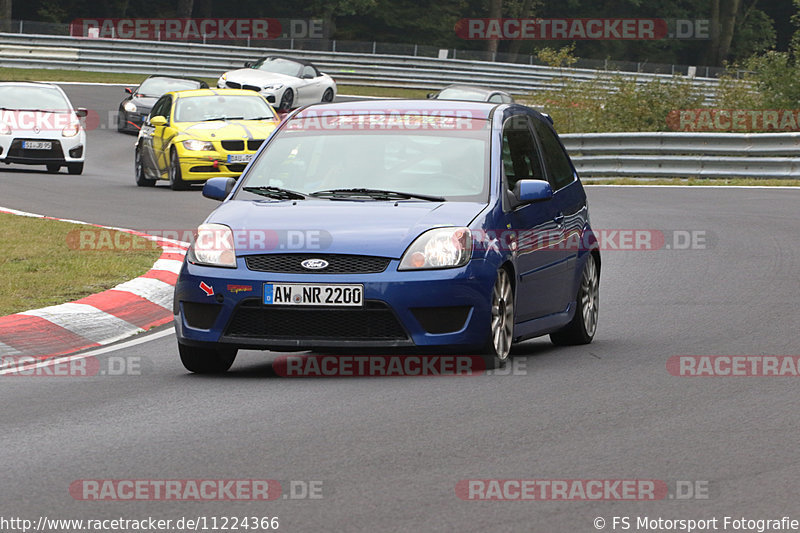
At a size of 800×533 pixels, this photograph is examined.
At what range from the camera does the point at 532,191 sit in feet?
29.4

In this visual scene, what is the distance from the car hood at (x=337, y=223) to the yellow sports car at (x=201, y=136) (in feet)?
48.8

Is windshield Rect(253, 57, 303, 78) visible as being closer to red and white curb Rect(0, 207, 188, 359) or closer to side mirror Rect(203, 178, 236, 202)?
red and white curb Rect(0, 207, 188, 359)

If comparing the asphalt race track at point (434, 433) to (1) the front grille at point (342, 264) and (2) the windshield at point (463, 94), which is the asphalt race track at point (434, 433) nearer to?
(1) the front grille at point (342, 264)

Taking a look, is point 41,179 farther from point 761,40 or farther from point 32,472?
point 761,40

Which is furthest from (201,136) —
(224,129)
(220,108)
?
(220,108)

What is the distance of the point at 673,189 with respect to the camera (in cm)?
2509

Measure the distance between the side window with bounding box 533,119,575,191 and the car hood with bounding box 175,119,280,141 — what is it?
13.5 m

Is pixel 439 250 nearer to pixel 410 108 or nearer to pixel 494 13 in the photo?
pixel 410 108

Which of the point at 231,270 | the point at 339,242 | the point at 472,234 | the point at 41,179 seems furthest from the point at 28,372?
the point at 41,179

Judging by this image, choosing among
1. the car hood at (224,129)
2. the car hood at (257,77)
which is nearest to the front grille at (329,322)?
the car hood at (224,129)

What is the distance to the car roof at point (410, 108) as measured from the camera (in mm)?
9734

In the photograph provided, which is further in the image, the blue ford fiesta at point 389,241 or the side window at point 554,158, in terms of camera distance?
the side window at point 554,158

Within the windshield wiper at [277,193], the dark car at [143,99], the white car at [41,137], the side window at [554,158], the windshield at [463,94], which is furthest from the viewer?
the dark car at [143,99]

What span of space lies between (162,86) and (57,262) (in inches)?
1047
